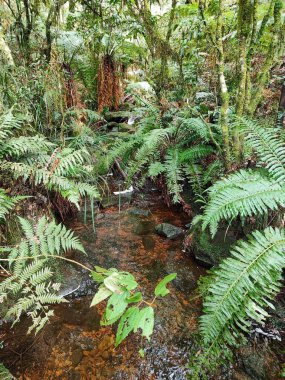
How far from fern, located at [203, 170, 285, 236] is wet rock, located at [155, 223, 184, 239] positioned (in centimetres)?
101

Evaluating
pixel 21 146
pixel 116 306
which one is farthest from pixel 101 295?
pixel 21 146

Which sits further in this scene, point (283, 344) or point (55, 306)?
point (55, 306)

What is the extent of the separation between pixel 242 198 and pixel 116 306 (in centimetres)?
141

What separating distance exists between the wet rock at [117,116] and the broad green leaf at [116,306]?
14.5 ft

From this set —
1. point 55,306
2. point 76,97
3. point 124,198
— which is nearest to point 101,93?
point 76,97

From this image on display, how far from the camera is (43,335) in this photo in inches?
73.9

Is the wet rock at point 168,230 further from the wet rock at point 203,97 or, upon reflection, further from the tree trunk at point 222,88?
the wet rock at point 203,97

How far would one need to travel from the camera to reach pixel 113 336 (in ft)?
6.21

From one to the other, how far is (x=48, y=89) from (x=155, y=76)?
2709mm

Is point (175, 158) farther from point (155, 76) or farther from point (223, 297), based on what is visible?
point (155, 76)

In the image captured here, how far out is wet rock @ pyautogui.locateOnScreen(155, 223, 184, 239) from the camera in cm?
303

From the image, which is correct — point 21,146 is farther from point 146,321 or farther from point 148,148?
point 146,321

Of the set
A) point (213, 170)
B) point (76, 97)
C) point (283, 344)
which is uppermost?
point (76, 97)

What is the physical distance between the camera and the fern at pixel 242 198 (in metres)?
1.88
